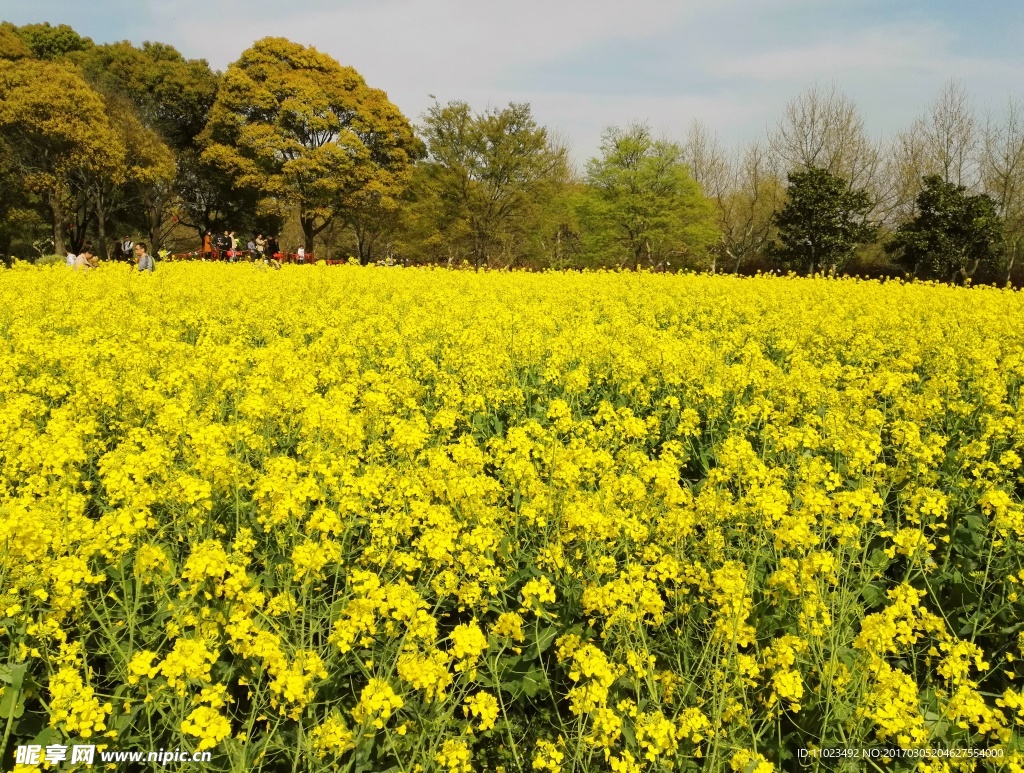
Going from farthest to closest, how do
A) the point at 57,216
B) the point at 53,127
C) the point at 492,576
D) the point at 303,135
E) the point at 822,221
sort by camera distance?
the point at 303,135 → the point at 822,221 → the point at 57,216 → the point at 53,127 → the point at 492,576

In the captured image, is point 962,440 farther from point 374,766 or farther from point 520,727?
point 374,766

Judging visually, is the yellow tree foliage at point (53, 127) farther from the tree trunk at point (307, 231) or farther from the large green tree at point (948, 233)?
the large green tree at point (948, 233)

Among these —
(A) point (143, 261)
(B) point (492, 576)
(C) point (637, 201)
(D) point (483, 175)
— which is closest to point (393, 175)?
(D) point (483, 175)

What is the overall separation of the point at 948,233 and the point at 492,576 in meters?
32.4

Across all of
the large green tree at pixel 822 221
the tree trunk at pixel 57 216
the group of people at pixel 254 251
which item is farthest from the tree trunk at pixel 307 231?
the large green tree at pixel 822 221

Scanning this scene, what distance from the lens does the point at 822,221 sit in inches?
1200

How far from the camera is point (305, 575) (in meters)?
2.69

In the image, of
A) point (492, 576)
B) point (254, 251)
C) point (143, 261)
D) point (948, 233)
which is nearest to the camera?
point (492, 576)

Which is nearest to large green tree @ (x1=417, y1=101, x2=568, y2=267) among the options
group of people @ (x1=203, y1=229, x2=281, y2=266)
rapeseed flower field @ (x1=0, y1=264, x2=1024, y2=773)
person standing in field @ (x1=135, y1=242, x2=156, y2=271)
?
group of people @ (x1=203, y1=229, x2=281, y2=266)

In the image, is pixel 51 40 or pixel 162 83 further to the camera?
pixel 162 83

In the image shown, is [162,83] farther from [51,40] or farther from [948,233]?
[948,233]

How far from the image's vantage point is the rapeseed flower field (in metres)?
2.36

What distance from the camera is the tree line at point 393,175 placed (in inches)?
1081

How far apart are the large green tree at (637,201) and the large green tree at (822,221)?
422cm
